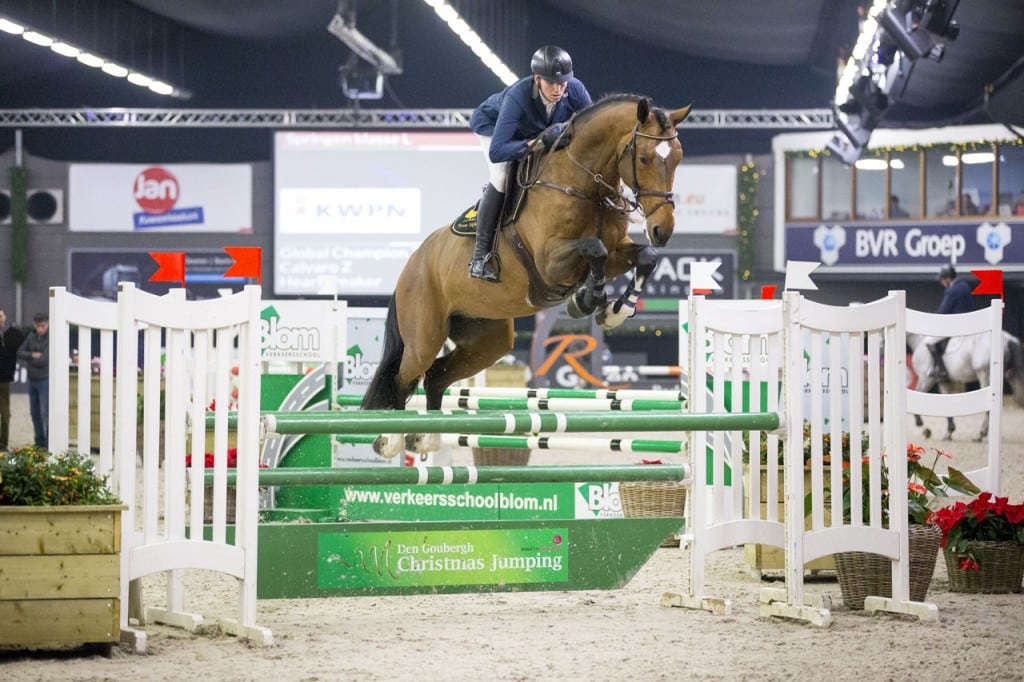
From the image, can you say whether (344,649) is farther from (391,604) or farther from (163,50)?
(163,50)

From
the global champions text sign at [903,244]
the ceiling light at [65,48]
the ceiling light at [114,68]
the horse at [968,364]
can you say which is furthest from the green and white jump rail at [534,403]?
the global champions text sign at [903,244]

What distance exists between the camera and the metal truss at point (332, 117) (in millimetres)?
16562

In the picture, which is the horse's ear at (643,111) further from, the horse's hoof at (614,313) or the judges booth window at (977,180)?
the judges booth window at (977,180)

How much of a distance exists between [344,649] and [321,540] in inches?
19.6

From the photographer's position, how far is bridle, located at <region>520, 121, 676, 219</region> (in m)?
4.15

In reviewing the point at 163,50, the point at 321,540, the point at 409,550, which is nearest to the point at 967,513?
the point at 409,550

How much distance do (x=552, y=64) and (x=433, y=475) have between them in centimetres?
162

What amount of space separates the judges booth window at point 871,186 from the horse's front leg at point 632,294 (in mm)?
13830

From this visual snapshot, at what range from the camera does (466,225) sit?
16.6ft

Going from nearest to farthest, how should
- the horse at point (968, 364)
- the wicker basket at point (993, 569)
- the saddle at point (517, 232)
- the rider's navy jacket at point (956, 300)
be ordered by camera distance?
the wicker basket at point (993, 569)
the saddle at point (517, 232)
the rider's navy jacket at point (956, 300)
the horse at point (968, 364)

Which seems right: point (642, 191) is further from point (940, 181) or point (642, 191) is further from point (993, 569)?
point (940, 181)

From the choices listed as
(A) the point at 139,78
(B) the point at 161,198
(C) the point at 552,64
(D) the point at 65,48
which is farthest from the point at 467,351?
(B) the point at 161,198

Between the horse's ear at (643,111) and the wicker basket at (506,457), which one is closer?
the horse's ear at (643,111)

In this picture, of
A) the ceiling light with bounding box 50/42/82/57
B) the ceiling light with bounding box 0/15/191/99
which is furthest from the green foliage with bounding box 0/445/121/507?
the ceiling light with bounding box 50/42/82/57
